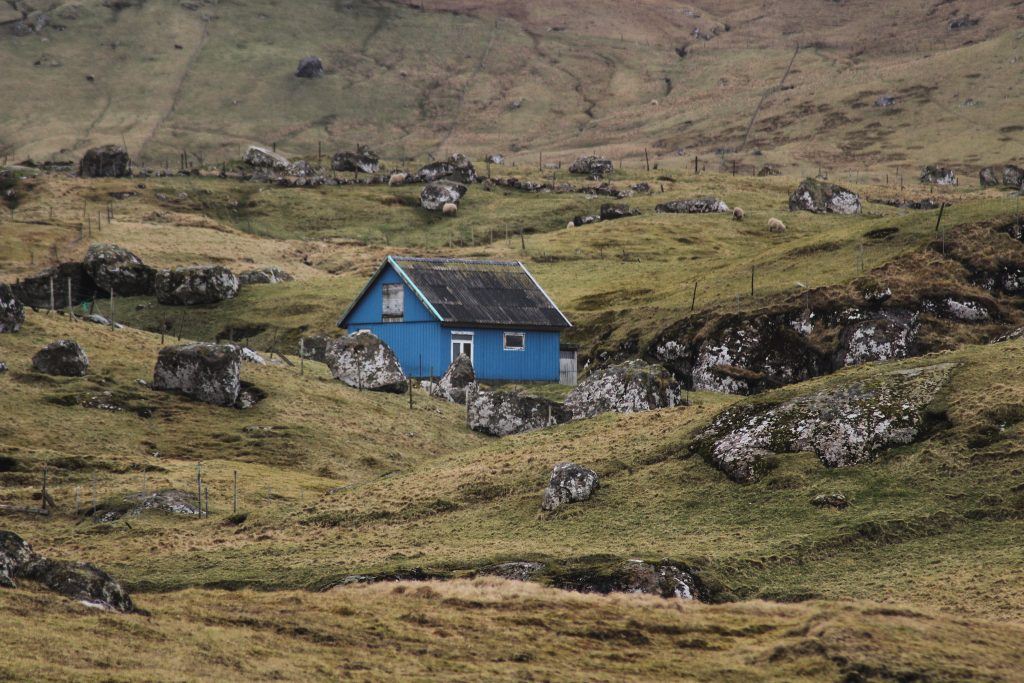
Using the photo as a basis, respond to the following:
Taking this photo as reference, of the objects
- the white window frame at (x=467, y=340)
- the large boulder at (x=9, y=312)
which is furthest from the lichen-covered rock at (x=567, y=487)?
the white window frame at (x=467, y=340)

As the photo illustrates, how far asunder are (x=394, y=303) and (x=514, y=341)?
7604mm

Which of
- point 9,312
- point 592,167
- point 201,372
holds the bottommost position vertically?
point 201,372

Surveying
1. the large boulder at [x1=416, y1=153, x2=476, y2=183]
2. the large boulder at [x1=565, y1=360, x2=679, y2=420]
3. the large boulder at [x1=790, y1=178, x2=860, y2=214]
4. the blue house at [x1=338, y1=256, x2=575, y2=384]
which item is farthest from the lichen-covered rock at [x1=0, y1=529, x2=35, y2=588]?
the large boulder at [x1=416, y1=153, x2=476, y2=183]

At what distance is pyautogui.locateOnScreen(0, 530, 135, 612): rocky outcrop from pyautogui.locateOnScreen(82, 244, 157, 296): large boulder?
7311 centimetres

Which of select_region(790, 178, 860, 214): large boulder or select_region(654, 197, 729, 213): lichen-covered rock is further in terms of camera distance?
select_region(654, 197, 729, 213): lichen-covered rock

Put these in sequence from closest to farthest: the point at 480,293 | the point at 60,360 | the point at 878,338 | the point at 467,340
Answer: the point at 60,360, the point at 878,338, the point at 467,340, the point at 480,293

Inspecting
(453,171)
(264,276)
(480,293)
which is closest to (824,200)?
(453,171)

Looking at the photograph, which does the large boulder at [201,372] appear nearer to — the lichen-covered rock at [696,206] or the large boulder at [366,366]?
the large boulder at [366,366]

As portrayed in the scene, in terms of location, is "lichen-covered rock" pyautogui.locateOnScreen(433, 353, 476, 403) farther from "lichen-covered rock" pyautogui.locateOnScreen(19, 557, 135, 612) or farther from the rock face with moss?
"lichen-covered rock" pyautogui.locateOnScreen(19, 557, 135, 612)

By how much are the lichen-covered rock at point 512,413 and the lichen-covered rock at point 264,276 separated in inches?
1797

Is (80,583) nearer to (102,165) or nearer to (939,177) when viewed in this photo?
(102,165)

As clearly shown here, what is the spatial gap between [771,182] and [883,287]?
79277 mm

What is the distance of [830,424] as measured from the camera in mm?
40562

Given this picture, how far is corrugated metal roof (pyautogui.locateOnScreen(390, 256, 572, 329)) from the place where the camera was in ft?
261
